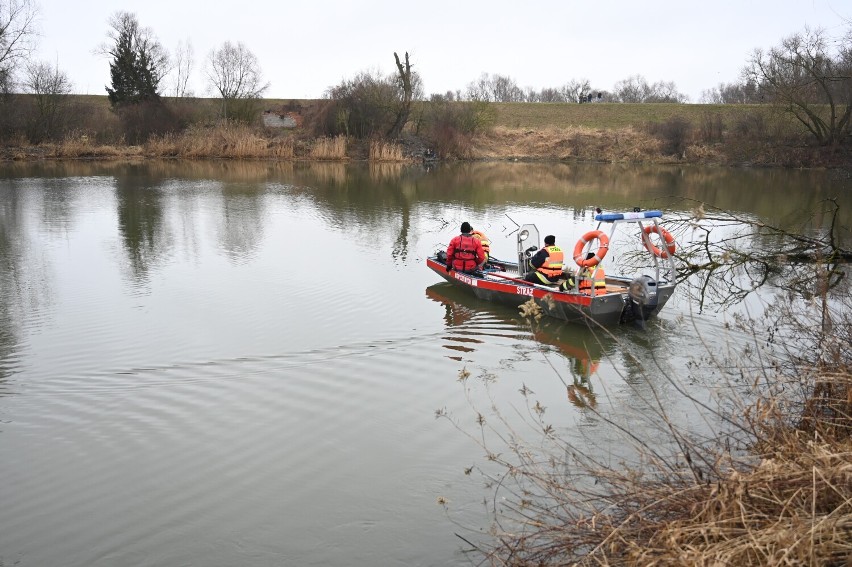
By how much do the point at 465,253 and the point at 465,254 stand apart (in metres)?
0.02

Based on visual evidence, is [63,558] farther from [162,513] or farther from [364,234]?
[364,234]

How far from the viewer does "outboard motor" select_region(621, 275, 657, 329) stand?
10.8 m

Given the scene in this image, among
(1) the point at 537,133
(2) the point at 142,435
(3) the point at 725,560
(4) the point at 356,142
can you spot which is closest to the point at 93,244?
(2) the point at 142,435

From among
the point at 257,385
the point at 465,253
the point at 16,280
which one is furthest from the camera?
the point at 16,280

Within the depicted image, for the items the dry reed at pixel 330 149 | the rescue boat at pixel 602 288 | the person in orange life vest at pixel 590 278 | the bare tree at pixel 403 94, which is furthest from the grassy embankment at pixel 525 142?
the person in orange life vest at pixel 590 278

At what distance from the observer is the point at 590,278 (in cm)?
1134

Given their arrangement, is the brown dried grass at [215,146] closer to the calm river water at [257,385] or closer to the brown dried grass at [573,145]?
the brown dried grass at [573,145]

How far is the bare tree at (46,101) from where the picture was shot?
139ft

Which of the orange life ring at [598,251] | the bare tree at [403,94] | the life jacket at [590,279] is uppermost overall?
the bare tree at [403,94]

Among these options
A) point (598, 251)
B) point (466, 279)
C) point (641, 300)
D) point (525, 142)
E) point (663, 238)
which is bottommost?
point (466, 279)

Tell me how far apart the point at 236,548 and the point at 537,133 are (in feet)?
159

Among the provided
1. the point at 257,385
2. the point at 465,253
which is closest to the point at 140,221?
the point at 465,253

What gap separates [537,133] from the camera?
169ft

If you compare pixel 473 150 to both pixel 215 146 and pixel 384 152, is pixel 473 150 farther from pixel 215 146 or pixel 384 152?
pixel 215 146
